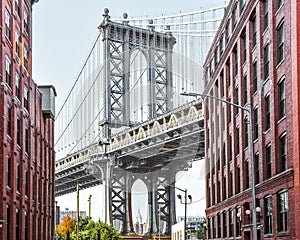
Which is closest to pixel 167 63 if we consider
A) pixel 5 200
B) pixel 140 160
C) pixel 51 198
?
pixel 140 160

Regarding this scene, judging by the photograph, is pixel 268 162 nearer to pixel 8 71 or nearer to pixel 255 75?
pixel 255 75

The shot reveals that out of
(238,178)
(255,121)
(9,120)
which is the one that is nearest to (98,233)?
(238,178)

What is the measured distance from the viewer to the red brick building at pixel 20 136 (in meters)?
38.2

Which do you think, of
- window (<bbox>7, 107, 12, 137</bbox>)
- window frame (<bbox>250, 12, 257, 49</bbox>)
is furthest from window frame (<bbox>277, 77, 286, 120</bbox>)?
window (<bbox>7, 107, 12, 137</bbox>)

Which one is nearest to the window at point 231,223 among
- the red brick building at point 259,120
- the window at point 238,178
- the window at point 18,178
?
the red brick building at point 259,120

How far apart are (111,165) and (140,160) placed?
4.42 meters

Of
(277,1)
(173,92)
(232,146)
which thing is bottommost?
(232,146)

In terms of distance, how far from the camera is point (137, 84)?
109438 mm

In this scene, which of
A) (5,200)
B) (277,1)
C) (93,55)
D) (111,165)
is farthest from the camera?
(93,55)

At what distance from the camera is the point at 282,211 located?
32.8 metres

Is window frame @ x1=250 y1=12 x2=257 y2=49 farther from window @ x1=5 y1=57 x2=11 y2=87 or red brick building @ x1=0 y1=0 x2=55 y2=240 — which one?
window @ x1=5 y1=57 x2=11 y2=87

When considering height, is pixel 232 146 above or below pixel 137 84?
below

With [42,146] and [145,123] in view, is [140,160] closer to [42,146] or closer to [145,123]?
[145,123]

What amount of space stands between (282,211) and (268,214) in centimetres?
301
